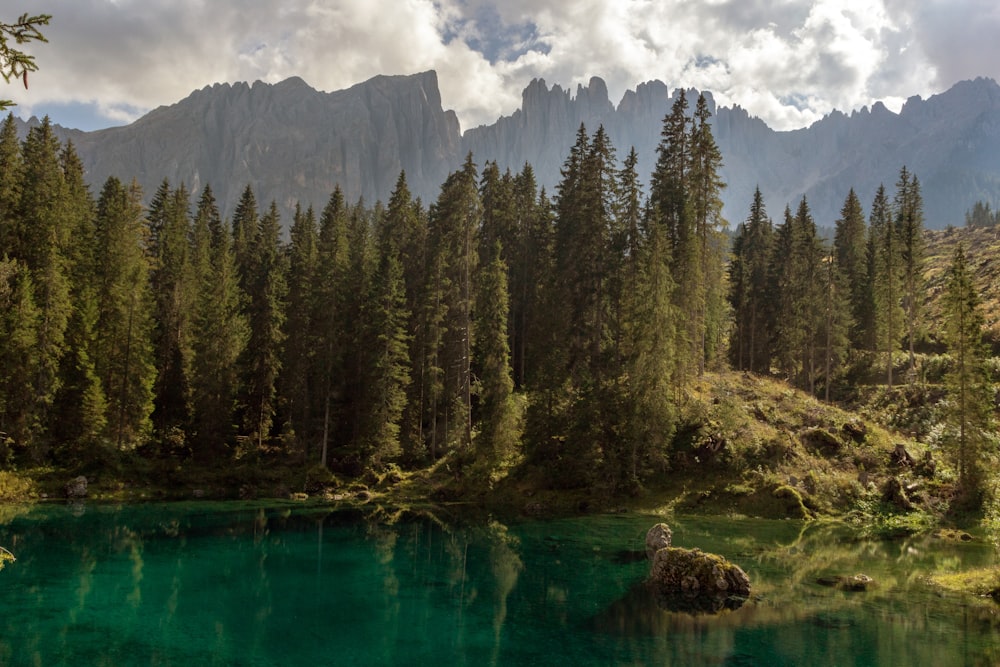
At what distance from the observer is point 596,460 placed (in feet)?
135

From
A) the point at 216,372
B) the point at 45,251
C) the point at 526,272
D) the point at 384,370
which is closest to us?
the point at 45,251

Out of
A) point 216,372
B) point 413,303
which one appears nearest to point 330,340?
point 413,303

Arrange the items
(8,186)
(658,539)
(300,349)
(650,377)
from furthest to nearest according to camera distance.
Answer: (300,349) → (8,186) → (650,377) → (658,539)

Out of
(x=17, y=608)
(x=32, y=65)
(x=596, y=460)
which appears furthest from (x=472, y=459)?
(x=32, y=65)

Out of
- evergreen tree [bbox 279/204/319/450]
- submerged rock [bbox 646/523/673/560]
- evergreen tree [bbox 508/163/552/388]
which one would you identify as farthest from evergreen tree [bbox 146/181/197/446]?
submerged rock [bbox 646/523/673/560]

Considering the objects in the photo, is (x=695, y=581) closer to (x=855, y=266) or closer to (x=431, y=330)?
(x=431, y=330)

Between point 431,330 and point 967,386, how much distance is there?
34.9 metres

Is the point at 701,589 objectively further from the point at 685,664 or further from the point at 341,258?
the point at 341,258

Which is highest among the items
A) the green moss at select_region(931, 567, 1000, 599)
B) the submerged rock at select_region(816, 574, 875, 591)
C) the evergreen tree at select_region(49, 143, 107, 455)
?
the evergreen tree at select_region(49, 143, 107, 455)

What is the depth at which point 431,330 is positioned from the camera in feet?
164

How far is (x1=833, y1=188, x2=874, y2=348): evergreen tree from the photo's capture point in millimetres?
66625

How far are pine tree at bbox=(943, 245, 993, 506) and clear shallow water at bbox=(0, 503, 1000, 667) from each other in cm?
653

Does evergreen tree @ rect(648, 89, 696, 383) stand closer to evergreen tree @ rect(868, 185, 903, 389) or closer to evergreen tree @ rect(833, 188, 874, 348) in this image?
evergreen tree @ rect(868, 185, 903, 389)

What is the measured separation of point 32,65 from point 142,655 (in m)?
14.9
